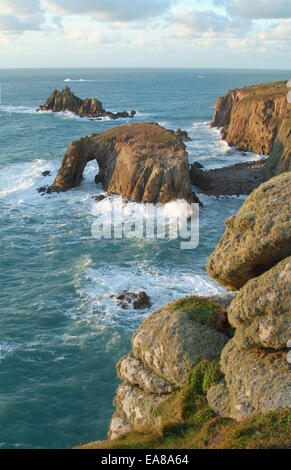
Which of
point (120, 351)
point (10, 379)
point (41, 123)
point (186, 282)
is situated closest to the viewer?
point (10, 379)

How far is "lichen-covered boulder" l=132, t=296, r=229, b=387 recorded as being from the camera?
14.7 metres

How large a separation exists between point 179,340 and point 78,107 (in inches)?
4850

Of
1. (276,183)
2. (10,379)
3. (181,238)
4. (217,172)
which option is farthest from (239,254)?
(217,172)

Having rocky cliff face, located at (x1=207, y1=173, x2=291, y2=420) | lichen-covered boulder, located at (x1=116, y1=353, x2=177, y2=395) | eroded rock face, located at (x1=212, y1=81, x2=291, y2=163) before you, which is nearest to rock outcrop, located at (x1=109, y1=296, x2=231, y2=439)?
lichen-covered boulder, located at (x1=116, y1=353, x2=177, y2=395)

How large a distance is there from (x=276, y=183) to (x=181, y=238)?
27.9 meters

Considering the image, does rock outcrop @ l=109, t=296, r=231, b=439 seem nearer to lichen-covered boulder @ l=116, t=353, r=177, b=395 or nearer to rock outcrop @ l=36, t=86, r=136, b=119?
lichen-covered boulder @ l=116, t=353, r=177, b=395

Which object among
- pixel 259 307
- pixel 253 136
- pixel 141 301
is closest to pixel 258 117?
pixel 253 136

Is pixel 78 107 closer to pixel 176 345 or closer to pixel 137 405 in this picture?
pixel 176 345

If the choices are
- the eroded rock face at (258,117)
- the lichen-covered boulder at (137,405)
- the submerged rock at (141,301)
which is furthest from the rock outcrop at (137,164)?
the lichen-covered boulder at (137,405)

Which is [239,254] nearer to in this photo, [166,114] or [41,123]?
[41,123]

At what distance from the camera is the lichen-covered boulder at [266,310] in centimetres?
1219

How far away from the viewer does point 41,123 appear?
4294 inches

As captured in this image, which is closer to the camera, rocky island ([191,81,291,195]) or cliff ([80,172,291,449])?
cliff ([80,172,291,449])

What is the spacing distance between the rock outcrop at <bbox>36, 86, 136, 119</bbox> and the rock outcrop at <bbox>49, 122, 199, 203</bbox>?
63.8 meters
